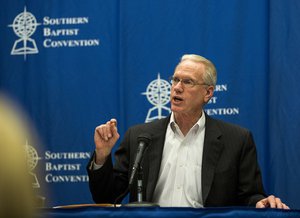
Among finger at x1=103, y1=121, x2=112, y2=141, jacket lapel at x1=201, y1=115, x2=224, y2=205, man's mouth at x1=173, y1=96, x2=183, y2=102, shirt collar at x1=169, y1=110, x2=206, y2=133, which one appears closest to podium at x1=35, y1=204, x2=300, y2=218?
finger at x1=103, y1=121, x2=112, y2=141

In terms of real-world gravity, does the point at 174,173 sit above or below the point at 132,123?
below

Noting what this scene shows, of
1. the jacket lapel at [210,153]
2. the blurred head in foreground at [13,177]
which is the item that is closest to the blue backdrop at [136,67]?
the jacket lapel at [210,153]

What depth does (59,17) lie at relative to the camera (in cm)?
510

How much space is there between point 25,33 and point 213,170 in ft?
8.99

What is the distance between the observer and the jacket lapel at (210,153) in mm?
3236

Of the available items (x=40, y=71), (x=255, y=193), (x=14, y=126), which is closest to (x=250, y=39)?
(x=255, y=193)

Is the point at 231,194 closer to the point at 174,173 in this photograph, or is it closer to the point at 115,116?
the point at 174,173

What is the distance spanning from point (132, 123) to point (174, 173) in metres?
1.54

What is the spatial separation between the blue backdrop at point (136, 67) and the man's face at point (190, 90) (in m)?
0.92

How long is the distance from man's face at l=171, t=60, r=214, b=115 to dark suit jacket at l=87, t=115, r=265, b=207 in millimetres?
172

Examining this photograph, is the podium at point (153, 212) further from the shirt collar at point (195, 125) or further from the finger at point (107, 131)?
the shirt collar at point (195, 125)

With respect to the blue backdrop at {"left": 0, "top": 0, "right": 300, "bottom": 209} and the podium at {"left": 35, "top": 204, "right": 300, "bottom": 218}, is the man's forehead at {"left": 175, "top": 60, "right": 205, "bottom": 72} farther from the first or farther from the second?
the podium at {"left": 35, "top": 204, "right": 300, "bottom": 218}

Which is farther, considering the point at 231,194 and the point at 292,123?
the point at 292,123

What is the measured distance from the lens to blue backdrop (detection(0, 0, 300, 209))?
14.4 feet
